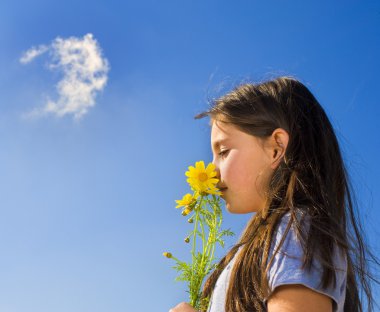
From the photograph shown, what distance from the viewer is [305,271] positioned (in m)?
1.83

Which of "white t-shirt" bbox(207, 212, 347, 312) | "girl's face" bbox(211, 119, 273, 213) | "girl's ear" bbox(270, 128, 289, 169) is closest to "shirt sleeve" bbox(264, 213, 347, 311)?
"white t-shirt" bbox(207, 212, 347, 312)

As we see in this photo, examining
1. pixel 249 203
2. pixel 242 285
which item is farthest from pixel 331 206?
pixel 242 285

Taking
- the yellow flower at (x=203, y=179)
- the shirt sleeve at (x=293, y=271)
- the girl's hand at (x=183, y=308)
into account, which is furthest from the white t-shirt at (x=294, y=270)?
the yellow flower at (x=203, y=179)

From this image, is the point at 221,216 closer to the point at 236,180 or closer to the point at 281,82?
the point at 236,180

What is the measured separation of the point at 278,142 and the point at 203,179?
36cm

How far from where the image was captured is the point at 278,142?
2287mm

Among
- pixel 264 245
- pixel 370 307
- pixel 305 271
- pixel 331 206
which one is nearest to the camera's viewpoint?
pixel 305 271

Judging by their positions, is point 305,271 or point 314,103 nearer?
point 305,271

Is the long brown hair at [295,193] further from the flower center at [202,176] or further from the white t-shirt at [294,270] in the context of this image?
the flower center at [202,176]

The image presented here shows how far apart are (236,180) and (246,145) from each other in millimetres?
156

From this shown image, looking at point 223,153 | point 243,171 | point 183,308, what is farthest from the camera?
point 223,153

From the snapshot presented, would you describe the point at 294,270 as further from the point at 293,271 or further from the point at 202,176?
the point at 202,176

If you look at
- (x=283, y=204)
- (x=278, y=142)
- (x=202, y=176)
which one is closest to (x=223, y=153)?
(x=202, y=176)

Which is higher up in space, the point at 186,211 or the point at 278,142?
the point at 278,142
